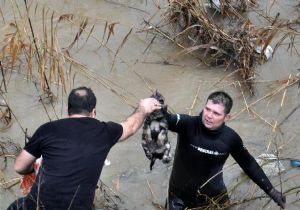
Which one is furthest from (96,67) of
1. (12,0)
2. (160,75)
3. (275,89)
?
(275,89)

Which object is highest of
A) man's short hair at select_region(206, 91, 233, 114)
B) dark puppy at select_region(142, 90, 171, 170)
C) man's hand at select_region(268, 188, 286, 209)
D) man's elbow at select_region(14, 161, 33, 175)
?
man's short hair at select_region(206, 91, 233, 114)

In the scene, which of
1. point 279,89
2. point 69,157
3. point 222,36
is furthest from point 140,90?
point 69,157

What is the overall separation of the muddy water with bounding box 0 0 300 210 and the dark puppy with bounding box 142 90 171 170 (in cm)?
107

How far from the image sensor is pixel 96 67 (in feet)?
19.5

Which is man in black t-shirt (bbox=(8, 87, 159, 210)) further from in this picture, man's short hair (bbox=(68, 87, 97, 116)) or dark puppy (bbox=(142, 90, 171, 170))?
dark puppy (bbox=(142, 90, 171, 170))

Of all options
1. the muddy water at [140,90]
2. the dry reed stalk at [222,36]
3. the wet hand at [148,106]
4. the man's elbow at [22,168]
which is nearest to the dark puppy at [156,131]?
the wet hand at [148,106]

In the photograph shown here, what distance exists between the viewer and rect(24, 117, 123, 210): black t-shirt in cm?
326

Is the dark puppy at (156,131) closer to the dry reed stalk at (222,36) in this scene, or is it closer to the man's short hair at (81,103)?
the man's short hair at (81,103)

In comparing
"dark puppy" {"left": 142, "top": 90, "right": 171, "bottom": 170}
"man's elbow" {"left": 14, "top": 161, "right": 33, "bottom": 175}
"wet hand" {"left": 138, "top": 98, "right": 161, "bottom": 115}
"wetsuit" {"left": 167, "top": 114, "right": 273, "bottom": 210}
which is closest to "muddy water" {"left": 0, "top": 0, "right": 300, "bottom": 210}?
"wetsuit" {"left": 167, "top": 114, "right": 273, "bottom": 210}

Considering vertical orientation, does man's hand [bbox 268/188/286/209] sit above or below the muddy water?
below

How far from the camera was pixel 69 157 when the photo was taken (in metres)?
3.25

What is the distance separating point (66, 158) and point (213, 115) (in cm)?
101

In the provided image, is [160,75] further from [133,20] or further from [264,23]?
[264,23]

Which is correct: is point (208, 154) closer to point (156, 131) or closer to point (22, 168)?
point (156, 131)
